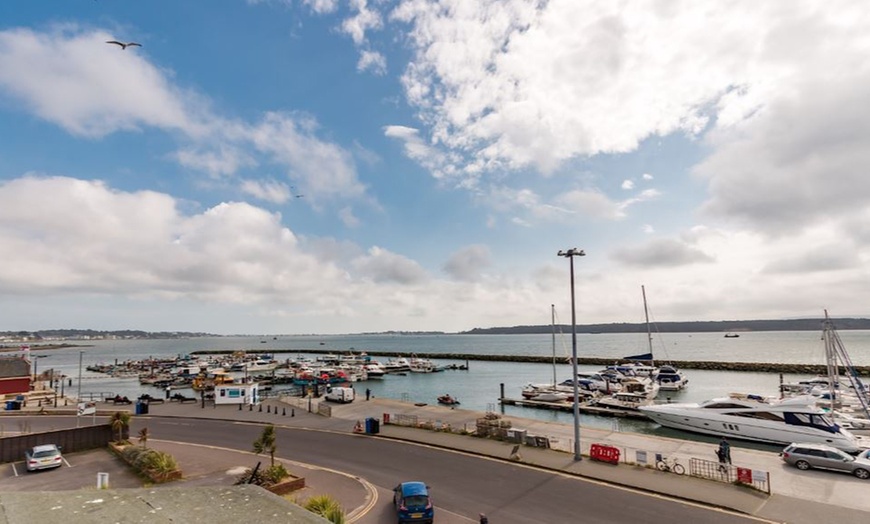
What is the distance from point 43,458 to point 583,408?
4976 centimetres

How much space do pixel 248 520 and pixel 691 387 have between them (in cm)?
9093

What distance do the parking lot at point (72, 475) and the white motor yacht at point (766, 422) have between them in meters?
41.7

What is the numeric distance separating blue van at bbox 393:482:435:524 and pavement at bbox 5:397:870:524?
6.37ft

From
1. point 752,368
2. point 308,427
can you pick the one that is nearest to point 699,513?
point 308,427

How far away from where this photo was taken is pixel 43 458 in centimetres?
2427

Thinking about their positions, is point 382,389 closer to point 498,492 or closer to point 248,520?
point 498,492

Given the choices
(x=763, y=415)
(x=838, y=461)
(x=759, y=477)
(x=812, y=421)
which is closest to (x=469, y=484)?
(x=759, y=477)

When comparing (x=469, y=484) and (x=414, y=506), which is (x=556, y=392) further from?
(x=414, y=506)

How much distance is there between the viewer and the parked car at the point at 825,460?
2280 cm

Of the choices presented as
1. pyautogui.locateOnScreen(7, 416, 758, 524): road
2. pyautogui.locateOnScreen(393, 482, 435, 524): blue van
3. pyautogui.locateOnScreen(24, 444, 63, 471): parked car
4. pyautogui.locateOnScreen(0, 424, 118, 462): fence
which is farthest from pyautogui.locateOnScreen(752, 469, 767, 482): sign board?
pyautogui.locateOnScreen(0, 424, 118, 462): fence

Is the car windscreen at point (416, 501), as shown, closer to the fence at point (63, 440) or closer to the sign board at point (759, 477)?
the sign board at point (759, 477)

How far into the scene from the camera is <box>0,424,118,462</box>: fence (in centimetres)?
2625

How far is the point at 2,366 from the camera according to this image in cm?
5659

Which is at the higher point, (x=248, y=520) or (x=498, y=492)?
(x=248, y=520)
